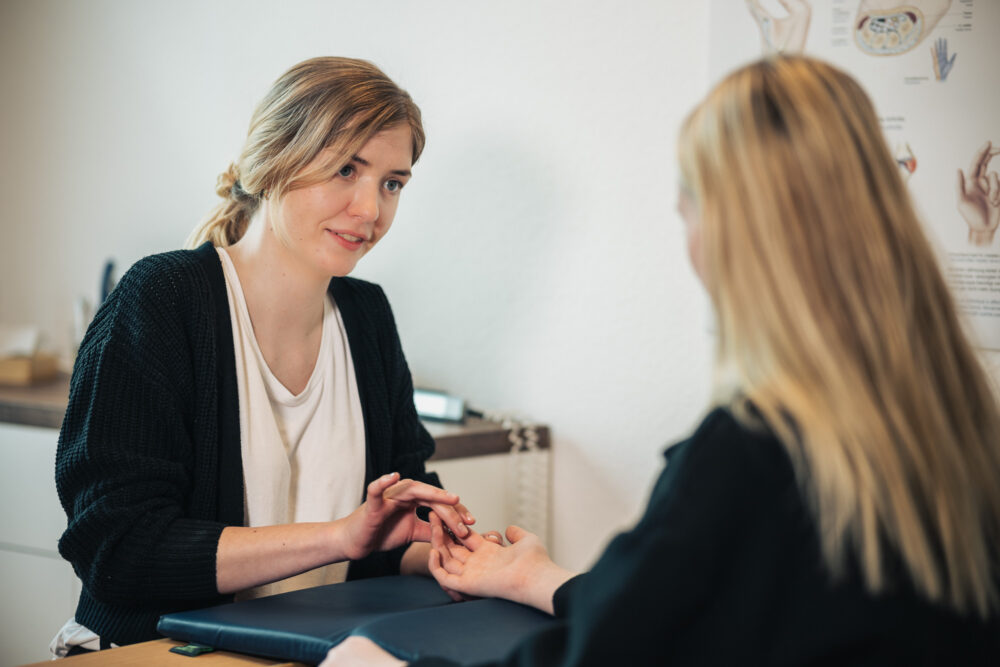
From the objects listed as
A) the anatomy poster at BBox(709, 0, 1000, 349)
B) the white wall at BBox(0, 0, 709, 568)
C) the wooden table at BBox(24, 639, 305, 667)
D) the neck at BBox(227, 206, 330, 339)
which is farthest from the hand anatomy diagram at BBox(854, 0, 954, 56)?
the wooden table at BBox(24, 639, 305, 667)

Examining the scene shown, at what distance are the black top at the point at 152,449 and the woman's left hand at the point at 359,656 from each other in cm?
33

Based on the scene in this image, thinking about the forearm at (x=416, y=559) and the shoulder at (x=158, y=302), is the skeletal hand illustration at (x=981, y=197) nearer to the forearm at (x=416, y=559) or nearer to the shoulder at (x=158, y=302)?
the forearm at (x=416, y=559)

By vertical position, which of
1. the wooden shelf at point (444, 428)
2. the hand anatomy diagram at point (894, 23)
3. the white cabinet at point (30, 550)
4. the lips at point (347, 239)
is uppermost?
the hand anatomy diagram at point (894, 23)

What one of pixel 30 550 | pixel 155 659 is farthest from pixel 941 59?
pixel 30 550

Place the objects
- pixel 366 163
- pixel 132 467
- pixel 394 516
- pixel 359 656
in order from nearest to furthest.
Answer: pixel 359 656 < pixel 132 467 < pixel 394 516 < pixel 366 163

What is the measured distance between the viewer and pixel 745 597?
0.66m

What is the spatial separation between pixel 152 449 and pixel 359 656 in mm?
465

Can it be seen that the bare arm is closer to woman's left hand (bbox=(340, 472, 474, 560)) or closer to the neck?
woman's left hand (bbox=(340, 472, 474, 560))

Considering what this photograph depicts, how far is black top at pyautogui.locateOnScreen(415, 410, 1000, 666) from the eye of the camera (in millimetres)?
654

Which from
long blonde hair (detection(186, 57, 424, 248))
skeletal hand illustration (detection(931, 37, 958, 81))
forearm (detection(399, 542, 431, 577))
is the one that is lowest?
forearm (detection(399, 542, 431, 577))

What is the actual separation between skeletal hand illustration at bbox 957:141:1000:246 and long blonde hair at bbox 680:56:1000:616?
2.75ft

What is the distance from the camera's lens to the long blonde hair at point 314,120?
133 centimetres

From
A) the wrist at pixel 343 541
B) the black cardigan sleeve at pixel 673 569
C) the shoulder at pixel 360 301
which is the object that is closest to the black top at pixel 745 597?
the black cardigan sleeve at pixel 673 569

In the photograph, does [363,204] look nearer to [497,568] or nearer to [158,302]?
[158,302]
